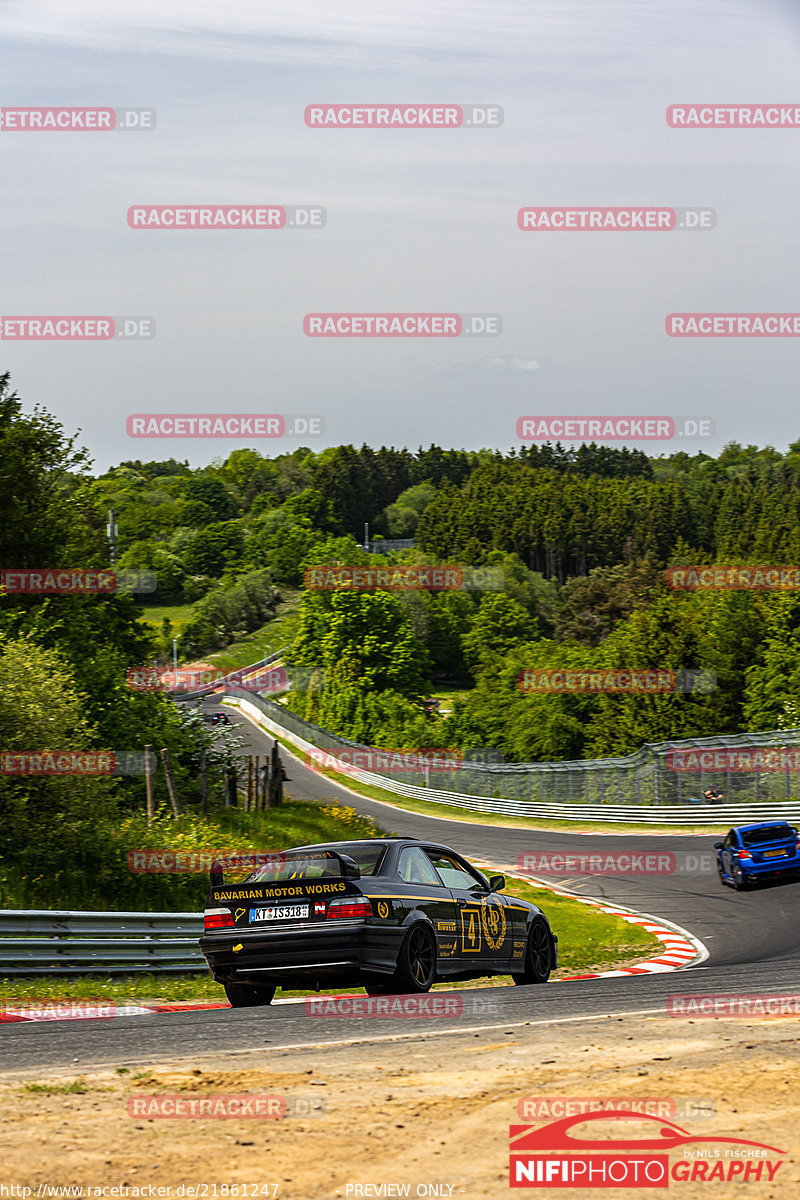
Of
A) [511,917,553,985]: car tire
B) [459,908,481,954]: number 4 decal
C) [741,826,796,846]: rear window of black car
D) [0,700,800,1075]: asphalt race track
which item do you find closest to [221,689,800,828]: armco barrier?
[741,826,796,846]: rear window of black car

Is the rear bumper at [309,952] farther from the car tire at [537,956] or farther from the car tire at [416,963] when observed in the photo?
the car tire at [537,956]

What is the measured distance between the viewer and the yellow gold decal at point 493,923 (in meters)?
11.9

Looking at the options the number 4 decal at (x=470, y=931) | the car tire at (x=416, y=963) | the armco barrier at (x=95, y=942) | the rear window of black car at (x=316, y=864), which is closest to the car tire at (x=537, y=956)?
the number 4 decal at (x=470, y=931)

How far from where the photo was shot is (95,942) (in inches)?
524

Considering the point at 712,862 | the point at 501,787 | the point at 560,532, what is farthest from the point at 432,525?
the point at 712,862

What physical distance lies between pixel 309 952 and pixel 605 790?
3602 centimetres

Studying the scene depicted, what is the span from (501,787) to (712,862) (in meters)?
25.1

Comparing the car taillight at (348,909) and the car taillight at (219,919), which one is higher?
the car taillight at (348,909)

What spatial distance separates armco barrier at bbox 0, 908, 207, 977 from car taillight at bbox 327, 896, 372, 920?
13.2ft

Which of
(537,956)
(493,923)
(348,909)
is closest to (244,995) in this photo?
(348,909)

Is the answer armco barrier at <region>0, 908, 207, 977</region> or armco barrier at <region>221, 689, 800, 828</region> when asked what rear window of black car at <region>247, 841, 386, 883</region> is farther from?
armco barrier at <region>221, 689, 800, 828</region>

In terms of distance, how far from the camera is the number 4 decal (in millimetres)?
11445

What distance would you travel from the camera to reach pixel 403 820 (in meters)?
49.8

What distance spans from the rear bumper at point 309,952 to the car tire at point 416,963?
0.13 m
